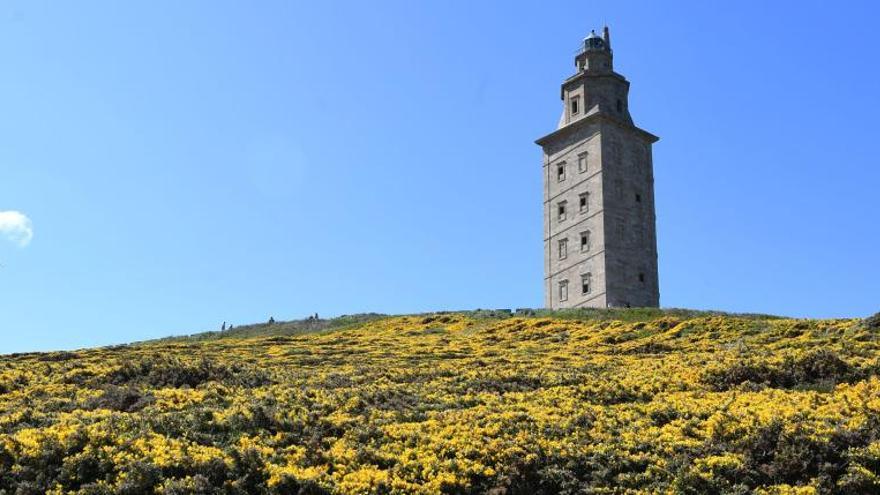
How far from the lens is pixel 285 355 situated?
43.6 m

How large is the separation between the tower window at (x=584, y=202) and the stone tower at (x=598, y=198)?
0.08 meters

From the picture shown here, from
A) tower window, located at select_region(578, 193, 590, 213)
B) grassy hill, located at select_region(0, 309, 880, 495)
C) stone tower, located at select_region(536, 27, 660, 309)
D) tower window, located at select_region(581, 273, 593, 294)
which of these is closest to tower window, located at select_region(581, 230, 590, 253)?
stone tower, located at select_region(536, 27, 660, 309)

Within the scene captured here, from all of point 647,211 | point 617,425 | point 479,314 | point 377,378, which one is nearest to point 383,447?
point 617,425

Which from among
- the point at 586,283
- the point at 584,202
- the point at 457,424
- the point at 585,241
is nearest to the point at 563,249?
the point at 585,241

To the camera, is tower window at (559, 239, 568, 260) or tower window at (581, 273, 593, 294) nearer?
tower window at (581, 273, 593, 294)

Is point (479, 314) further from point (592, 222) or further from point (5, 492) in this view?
point (5, 492)

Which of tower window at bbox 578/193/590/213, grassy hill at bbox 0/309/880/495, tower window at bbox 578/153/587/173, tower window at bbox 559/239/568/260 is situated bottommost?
grassy hill at bbox 0/309/880/495

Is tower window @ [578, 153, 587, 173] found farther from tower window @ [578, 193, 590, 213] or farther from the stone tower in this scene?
tower window @ [578, 193, 590, 213]

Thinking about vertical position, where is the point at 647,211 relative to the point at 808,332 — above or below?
above

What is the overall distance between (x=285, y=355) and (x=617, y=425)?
23358 millimetres

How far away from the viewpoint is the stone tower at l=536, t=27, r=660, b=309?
76688 millimetres

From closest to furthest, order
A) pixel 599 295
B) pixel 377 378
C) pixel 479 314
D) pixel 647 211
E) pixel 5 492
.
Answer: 1. pixel 5 492
2. pixel 377 378
3. pixel 479 314
4. pixel 599 295
5. pixel 647 211

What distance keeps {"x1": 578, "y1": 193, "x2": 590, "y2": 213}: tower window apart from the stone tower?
0.26 ft

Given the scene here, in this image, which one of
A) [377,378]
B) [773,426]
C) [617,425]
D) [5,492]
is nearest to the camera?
[5,492]
